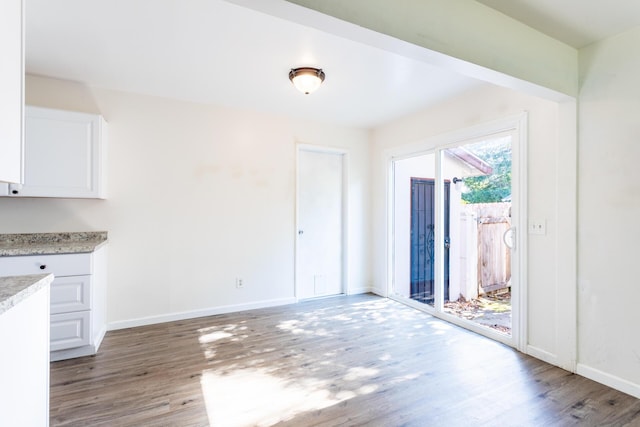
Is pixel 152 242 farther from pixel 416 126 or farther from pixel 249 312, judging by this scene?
pixel 416 126

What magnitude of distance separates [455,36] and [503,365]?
8.15 feet

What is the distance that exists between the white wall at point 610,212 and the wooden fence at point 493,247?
68 cm

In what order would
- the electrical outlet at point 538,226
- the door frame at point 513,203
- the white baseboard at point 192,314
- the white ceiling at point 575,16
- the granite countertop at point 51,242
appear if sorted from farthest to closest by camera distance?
1. the white baseboard at point 192,314
2. the door frame at point 513,203
3. the electrical outlet at point 538,226
4. the granite countertop at point 51,242
5. the white ceiling at point 575,16

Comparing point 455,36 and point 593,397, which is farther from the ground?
point 455,36

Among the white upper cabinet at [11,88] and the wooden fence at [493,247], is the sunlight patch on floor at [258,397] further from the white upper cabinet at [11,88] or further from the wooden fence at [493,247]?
the wooden fence at [493,247]

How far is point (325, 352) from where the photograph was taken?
8.93 ft

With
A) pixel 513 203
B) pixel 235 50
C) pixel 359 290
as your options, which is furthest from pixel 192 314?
pixel 513 203

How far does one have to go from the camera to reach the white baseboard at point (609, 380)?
6.82 ft

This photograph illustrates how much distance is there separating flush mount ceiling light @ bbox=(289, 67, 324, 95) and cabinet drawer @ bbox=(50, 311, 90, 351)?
272 centimetres

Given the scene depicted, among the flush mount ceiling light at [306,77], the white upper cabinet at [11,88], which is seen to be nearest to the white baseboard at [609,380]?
the flush mount ceiling light at [306,77]

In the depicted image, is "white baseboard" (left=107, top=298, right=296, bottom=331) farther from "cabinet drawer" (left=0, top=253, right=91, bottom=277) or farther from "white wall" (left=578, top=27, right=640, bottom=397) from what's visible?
"white wall" (left=578, top=27, right=640, bottom=397)

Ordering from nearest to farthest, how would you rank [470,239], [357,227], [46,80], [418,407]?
[418,407]
[46,80]
[470,239]
[357,227]

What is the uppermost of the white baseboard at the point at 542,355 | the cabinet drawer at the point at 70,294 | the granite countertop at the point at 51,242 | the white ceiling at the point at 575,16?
the white ceiling at the point at 575,16

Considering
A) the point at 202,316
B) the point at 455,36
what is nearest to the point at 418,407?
the point at 455,36
